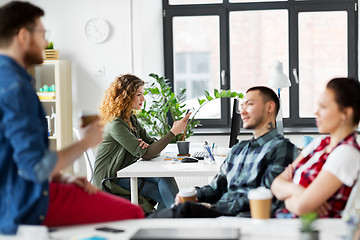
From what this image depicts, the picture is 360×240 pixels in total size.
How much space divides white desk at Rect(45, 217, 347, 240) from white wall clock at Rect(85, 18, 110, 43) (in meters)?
3.93

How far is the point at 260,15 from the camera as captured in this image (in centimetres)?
544

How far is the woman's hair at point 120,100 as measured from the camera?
3709 millimetres

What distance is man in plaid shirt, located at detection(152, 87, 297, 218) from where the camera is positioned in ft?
7.77

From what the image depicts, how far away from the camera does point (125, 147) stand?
3600mm

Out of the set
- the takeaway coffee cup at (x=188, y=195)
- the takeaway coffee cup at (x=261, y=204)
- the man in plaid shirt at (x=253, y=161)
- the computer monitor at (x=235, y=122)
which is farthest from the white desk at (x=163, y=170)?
the takeaway coffee cup at (x=261, y=204)

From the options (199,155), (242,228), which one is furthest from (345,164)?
(199,155)

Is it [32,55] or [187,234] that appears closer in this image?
[187,234]

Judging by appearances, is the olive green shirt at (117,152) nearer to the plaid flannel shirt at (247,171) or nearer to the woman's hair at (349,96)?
the plaid flannel shirt at (247,171)

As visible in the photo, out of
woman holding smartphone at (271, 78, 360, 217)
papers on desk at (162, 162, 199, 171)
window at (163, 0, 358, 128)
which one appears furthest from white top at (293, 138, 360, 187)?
window at (163, 0, 358, 128)

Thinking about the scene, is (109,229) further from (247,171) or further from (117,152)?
(117,152)

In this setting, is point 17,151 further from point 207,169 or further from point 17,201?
point 207,169

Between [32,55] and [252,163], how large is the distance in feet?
4.02

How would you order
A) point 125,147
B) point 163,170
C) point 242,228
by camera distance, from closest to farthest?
point 242,228
point 163,170
point 125,147

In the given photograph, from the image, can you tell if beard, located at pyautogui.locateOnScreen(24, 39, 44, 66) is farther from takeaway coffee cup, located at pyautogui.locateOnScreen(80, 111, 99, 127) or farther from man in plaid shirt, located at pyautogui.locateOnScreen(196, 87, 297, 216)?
man in plaid shirt, located at pyautogui.locateOnScreen(196, 87, 297, 216)
